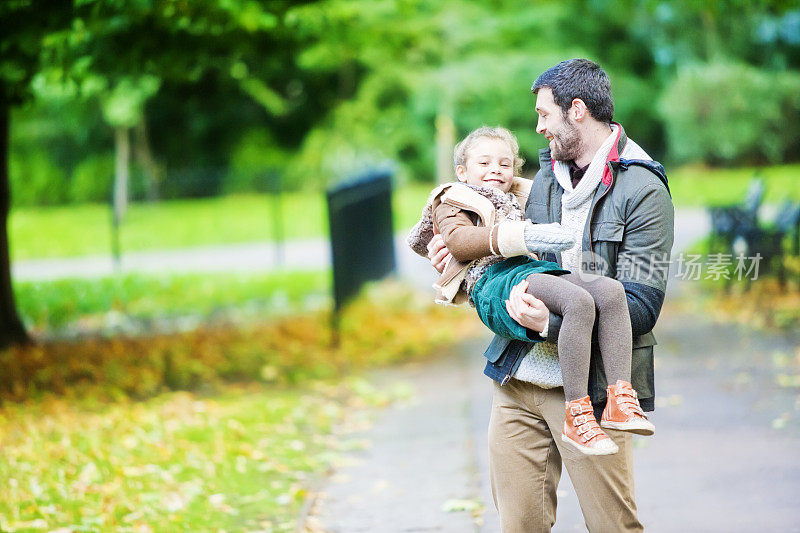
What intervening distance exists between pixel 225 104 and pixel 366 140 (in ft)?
20.5

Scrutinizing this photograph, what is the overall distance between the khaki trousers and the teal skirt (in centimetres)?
30

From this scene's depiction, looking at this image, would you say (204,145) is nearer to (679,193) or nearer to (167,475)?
(679,193)

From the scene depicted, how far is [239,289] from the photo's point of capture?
13.5 m

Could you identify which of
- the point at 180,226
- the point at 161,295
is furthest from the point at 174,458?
the point at 180,226

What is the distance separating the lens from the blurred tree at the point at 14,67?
6.92 m

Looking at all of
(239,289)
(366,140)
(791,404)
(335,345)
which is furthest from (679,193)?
(791,404)

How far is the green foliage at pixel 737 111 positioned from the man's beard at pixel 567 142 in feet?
67.6

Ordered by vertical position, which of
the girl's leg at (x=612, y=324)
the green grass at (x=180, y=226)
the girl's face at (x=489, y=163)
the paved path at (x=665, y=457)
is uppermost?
the girl's face at (x=489, y=163)

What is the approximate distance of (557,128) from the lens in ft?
9.48

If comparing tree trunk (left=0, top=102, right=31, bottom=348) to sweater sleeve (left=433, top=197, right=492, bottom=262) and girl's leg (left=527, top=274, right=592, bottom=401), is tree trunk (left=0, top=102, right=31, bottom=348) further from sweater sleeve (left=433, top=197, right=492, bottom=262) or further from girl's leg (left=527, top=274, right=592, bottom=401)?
girl's leg (left=527, top=274, right=592, bottom=401)

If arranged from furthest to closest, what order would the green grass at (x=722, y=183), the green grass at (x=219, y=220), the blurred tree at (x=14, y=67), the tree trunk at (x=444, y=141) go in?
the tree trunk at (x=444, y=141) → the green grass at (x=219, y=220) → the green grass at (x=722, y=183) → the blurred tree at (x=14, y=67)

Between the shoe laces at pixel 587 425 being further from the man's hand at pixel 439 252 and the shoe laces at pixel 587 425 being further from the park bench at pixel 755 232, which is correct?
the park bench at pixel 755 232

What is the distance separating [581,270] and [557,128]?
1.43 feet

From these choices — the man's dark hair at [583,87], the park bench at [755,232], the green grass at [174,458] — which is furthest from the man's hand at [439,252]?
the park bench at [755,232]
